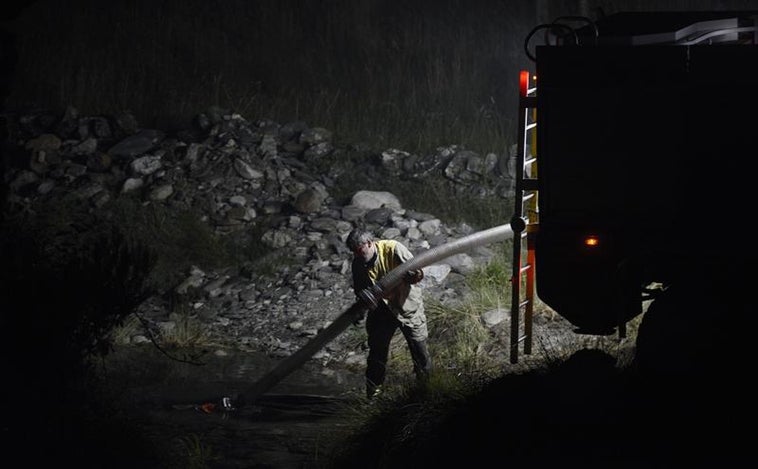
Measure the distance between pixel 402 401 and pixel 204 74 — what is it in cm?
1179

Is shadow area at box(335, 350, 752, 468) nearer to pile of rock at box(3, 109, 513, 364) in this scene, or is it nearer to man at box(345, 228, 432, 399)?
man at box(345, 228, 432, 399)

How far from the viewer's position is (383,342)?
29.2 feet

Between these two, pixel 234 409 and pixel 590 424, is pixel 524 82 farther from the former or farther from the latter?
pixel 234 409

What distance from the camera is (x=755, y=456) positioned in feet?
16.3

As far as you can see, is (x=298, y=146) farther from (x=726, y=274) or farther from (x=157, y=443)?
(x=726, y=274)

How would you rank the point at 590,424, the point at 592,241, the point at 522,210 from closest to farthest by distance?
the point at 590,424 → the point at 592,241 → the point at 522,210

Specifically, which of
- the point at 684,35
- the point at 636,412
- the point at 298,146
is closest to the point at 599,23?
the point at 684,35

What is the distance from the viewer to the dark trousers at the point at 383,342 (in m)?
8.87

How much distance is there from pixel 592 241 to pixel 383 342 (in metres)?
3.24

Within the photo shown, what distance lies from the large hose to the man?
227mm

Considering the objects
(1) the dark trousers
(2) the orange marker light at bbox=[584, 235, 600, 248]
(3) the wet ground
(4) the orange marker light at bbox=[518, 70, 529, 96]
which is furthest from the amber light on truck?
(1) the dark trousers

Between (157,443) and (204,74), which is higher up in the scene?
(204,74)

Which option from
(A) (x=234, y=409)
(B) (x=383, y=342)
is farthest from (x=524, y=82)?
(A) (x=234, y=409)

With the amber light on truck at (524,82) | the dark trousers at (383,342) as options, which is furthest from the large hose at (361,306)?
the amber light on truck at (524,82)
